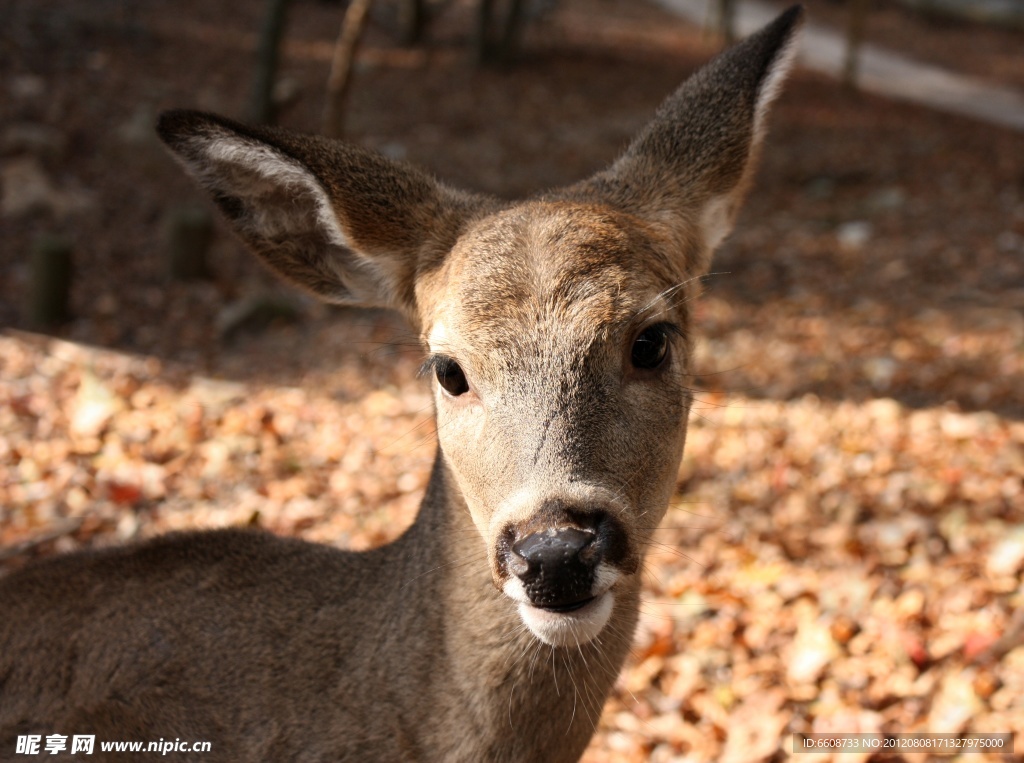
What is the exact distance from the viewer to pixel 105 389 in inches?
308

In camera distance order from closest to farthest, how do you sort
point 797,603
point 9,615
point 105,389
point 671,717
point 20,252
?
point 9,615
point 671,717
point 797,603
point 105,389
point 20,252

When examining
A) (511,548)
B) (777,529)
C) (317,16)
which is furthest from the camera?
(317,16)

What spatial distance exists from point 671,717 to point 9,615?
2.87 meters

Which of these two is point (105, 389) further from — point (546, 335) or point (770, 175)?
point (770, 175)

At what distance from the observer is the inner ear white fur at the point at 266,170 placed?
3.14m

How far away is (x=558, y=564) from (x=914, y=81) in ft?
67.2

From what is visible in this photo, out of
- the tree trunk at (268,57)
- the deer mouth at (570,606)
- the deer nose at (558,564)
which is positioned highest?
the deer nose at (558,564)

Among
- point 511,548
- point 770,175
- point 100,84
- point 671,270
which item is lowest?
point 770,175

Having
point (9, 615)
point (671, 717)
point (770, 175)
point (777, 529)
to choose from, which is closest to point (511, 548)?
point (9, 615)

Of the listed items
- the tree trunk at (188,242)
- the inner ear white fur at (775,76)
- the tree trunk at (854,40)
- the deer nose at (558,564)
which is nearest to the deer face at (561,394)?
the deer nose at (558,564)

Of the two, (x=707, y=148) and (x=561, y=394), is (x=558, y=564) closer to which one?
(x=561, y=394)

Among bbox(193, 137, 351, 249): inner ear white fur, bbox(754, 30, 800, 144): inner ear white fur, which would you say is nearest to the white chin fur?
bbox(193, 137, 351, 249): inner ear white fur

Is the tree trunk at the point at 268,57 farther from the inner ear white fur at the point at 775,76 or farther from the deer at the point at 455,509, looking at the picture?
the inner ear white fur at the point at 775,76

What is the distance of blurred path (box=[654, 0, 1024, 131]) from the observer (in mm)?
17219
